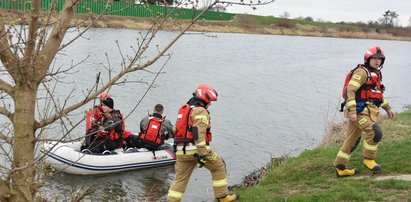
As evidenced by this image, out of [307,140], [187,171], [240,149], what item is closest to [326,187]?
[187,171]

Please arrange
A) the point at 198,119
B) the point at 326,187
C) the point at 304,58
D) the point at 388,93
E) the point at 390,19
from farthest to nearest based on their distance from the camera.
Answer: the point at 390,19
the point at 304,58
the point at 388,93
the point at 326,187
the point at 198,119

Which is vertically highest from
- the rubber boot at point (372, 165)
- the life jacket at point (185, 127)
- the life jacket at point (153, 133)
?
the life jacket at point (185, 127)

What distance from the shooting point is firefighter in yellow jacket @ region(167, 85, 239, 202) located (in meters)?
6.93

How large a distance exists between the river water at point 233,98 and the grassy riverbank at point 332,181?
→ 1.89 meters

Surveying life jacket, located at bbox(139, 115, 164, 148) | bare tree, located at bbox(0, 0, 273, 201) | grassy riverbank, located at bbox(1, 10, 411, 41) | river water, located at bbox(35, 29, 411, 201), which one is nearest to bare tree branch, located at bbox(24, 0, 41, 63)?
bare tree, located at bbox(0, 0, 273, 201)

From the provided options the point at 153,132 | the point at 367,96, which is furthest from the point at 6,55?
the point at 153,132

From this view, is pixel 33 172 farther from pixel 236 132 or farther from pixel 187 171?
pixel 236 132

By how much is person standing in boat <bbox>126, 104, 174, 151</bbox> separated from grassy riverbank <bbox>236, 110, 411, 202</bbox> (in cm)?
323

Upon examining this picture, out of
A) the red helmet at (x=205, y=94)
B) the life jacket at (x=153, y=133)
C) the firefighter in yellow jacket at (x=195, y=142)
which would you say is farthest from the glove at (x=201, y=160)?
the life jacket at (x=153, y=133)

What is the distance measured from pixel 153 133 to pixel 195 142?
16.6ft

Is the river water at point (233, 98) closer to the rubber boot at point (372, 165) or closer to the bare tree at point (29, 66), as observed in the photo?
the bare tree at point (29, 66)

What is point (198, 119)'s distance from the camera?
22.7ft

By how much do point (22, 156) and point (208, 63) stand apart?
87.7ft

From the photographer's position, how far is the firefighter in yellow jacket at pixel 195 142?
6.93 meters
